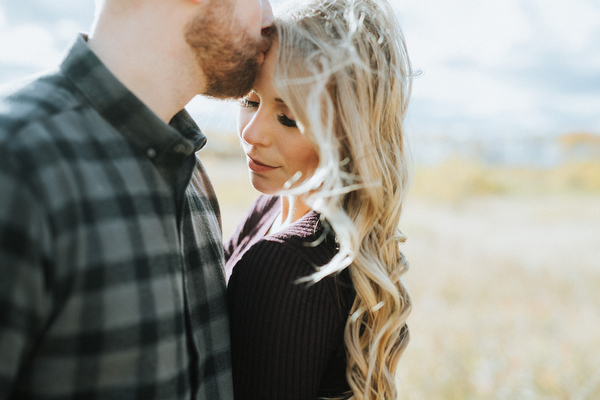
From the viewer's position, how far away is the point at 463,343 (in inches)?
149

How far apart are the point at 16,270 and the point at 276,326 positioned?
2.50 ft

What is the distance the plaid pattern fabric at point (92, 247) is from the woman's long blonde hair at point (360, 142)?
437 millimetres

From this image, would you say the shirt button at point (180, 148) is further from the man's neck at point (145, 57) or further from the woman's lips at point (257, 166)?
the woman's lips at point (257, 166)

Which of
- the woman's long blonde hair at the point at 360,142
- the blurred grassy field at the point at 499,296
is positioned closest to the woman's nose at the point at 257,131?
the woman's long blonde hair at the point at 360,142

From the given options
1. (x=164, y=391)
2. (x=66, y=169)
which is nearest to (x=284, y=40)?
(x=66, y=169)

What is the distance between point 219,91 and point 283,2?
48cm

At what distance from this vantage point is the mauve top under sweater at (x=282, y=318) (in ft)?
4.82

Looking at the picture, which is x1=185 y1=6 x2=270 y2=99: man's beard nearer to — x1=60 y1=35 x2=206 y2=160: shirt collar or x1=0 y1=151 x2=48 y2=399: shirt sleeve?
x1=60 y1=35 x2=206 y2=160: shirt collar

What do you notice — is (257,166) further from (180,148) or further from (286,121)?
(180,148)

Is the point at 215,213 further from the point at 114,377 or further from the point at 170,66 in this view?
the point at 114,377

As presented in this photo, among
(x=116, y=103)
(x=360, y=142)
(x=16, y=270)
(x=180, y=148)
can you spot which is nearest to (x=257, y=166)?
(x=360, y=142)

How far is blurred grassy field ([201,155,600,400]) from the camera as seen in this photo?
3301mm

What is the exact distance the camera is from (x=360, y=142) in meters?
1.62

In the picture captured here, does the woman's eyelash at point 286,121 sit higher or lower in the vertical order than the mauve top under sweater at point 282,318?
higher
